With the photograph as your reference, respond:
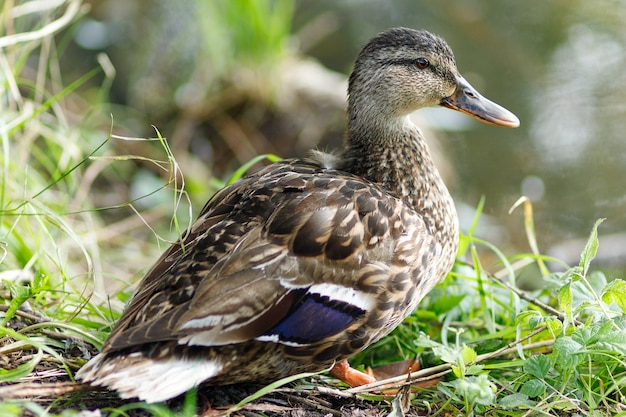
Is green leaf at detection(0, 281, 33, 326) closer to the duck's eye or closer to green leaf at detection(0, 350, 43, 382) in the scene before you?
green leaf at detection(0, 350, 43, 382)

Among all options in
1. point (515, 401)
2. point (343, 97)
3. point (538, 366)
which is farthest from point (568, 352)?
point (343, 97)

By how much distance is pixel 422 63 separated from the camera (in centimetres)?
397

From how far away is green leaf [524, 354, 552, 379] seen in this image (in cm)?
313

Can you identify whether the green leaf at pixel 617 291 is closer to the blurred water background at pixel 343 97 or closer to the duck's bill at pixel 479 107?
the duck's bill at pixel 479 107

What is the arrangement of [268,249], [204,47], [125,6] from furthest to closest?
[125,6] < [204,47] < [268,249]

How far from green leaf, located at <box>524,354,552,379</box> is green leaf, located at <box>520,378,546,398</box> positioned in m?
0.03

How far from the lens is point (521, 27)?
929cm

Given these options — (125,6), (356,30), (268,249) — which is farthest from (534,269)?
(125,6)

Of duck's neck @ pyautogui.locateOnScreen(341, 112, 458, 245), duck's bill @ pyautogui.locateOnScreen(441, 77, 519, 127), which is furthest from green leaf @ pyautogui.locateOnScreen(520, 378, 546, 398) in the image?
duck's bill @ pyautogui.locateOnScreen(441, 77, 519, 127)

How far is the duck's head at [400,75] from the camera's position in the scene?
3949mm

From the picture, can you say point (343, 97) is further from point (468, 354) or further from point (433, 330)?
point (468, 354)

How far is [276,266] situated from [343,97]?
413 centimetres

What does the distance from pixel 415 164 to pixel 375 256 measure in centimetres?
74

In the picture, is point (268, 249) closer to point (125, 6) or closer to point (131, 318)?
point (131, 318)
